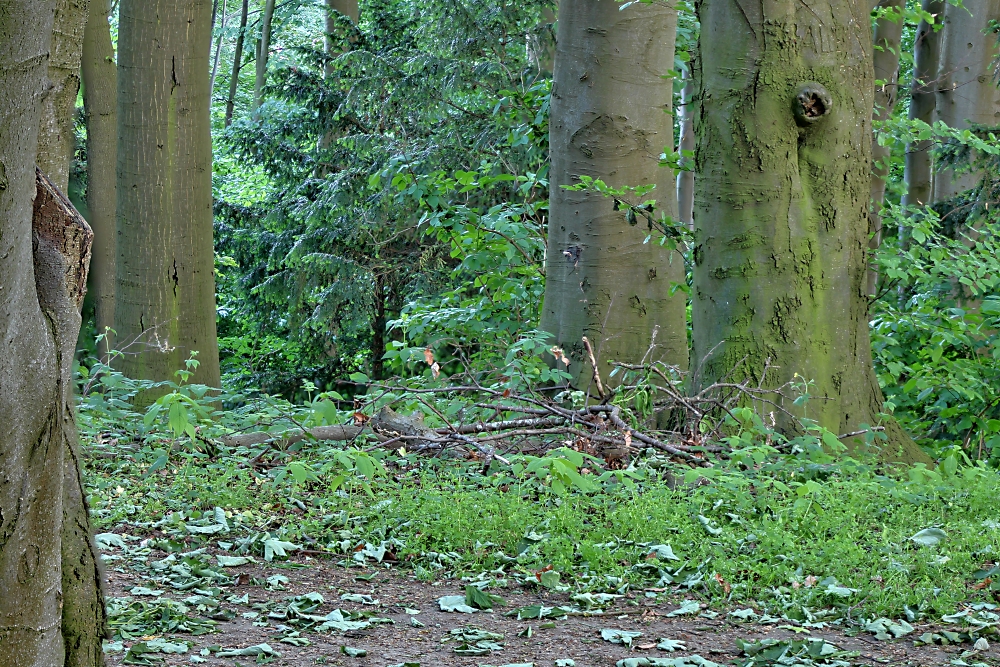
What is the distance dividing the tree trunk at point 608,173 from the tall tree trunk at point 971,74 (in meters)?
6.78

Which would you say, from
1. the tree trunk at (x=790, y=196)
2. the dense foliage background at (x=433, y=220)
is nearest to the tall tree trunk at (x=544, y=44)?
the dense foliage background at (x=433, y=220)

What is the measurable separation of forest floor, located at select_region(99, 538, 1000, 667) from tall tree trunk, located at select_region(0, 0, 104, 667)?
2.57 feet

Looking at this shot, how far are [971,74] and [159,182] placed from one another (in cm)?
1049

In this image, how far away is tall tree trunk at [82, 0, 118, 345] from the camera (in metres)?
10.3

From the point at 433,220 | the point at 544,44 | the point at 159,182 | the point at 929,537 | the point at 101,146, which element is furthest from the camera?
the point at 544,44

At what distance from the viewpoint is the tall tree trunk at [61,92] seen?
2.49m

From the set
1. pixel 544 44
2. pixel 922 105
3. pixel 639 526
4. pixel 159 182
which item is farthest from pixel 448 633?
pixel 922 105

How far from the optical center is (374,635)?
341 centimetres

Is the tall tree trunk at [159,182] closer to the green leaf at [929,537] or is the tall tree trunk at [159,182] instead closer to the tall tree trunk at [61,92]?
the tall tree trunk at [61,92]

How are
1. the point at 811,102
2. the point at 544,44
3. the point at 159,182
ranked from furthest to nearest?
1. the point at 544,44
2. the point at 159,182
3. the point at 811,102

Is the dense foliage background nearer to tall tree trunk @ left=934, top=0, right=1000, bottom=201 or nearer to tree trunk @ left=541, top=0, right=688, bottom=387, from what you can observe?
tree trunk @ left=541, top=0, right=688, bottom=387

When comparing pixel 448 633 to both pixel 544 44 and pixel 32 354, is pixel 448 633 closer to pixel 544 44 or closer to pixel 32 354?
pixel 32 354

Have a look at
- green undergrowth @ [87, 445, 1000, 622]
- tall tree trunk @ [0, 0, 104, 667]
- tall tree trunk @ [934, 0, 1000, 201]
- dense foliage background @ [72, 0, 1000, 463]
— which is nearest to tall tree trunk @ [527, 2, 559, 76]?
dense foliage background @ [72, 0, 1000, 463]

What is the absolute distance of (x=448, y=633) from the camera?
3.45 metres
